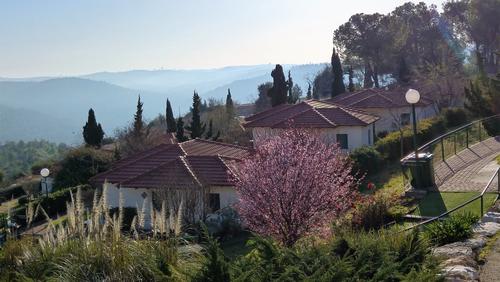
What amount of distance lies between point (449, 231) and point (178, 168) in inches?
674

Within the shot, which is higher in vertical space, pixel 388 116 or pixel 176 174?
pixel 388 116

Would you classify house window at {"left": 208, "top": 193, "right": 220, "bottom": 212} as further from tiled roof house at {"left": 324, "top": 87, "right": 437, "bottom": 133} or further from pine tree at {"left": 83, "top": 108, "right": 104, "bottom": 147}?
pine tree at {"left": 83, "top": 108, "right": 104, "bottom": 147}

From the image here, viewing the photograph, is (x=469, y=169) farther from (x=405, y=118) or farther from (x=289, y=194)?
(x=405, y=118)

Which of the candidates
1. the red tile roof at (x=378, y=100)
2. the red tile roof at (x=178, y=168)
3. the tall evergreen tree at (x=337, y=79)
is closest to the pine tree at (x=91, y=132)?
the red tile roof at (x=178, y=168)

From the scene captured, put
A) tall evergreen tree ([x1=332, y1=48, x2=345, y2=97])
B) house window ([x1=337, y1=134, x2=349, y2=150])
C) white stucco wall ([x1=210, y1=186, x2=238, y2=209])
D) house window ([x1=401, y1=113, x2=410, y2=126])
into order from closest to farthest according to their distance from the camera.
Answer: white stucco wall ([x1=210, y1=186, x2=238, y2=209])
house window ([x1=337, y1=134, x2=349, y2=150])
house window ([x1=401, y1=113, x2=410, y2=126])
tall evergreen tree ([x1=332, y1=48, x2=345, y2=97])

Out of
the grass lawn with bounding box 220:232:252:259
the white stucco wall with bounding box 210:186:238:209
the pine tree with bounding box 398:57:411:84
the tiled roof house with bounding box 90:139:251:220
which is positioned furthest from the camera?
the pine tree with bounding box 398:57:411:84

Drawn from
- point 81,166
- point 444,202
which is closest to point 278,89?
point 81,166

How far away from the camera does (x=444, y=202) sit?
13836mm

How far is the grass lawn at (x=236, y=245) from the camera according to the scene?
17031mm

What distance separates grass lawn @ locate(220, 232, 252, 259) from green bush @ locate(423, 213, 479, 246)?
821 cm

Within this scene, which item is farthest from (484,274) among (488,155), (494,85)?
(494,85)

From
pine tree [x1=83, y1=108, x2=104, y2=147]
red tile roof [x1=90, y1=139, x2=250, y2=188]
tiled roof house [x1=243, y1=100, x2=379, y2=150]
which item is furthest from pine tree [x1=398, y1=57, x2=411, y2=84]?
pine tree [x1=83, y1=108, x2=104, y2=147]

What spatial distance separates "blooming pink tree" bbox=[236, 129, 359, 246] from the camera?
1219cm

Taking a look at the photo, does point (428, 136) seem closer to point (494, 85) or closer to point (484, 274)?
point (494, 85)
